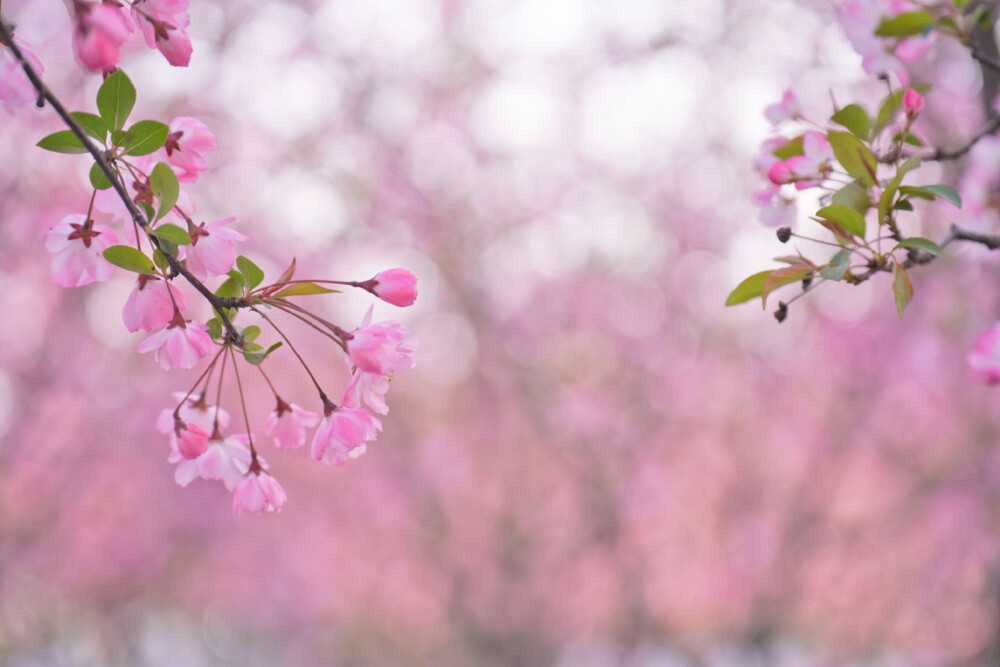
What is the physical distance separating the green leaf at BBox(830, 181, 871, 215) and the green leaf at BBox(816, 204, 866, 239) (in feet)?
0.35

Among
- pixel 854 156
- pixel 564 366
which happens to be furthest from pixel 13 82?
pixel 564 366

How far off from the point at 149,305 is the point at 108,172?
179 millimetres

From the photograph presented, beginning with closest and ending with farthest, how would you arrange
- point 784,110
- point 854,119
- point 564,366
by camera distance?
1. point 854,119
2. point 784,110
3. point 564,366

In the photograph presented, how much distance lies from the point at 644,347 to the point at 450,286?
1328mm

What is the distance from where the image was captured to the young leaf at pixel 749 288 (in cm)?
99

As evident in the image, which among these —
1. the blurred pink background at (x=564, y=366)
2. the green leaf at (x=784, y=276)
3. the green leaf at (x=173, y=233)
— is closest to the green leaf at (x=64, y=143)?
the green leaf at (x=173, y=233)

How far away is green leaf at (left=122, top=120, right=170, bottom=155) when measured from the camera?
31.7 inches

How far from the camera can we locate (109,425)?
16.6 ft

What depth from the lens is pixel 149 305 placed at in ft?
2.77

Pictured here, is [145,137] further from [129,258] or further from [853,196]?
[853,196]

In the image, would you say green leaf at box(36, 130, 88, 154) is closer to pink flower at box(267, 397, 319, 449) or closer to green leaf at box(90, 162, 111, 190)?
green leaf at box(90, 162, 111, 190)

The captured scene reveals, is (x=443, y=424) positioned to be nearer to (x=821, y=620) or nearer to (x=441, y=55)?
(x=441, y=55)

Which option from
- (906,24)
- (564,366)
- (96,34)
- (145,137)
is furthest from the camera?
(564,366)

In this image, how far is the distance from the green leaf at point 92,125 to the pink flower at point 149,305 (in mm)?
160
